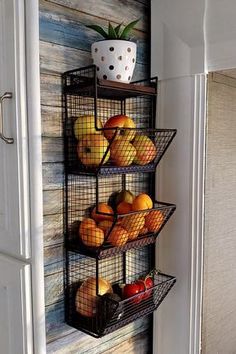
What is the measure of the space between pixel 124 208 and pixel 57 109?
417mm

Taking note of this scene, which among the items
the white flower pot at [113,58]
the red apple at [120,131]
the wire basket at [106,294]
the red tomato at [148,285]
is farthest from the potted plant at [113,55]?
the red tomato at [148,285]

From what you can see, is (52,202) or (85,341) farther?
(85,341)

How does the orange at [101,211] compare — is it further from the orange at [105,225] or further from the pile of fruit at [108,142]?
the pile of fruit at [108,142]

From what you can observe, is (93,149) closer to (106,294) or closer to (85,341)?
(106,294)

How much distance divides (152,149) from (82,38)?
1.51 ft

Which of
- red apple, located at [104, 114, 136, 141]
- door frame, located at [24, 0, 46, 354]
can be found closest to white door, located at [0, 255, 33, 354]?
door frame, located at [24, 0, 46, 354]

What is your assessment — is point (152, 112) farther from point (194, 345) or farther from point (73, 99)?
point (194, 345)

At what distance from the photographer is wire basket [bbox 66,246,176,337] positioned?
1243 millimetres

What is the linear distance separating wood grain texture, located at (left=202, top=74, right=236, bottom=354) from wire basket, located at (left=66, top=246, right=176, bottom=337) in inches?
7.9

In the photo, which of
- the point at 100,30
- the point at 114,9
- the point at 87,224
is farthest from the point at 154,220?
the point at 114,9

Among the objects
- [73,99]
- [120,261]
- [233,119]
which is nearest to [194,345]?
[120,261]

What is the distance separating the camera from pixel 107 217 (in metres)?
1.25

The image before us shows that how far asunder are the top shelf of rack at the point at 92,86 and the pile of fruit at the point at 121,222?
1.23ft

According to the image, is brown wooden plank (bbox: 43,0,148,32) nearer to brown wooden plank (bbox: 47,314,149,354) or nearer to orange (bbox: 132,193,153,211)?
orange (bbox: 132,193,153,211)
